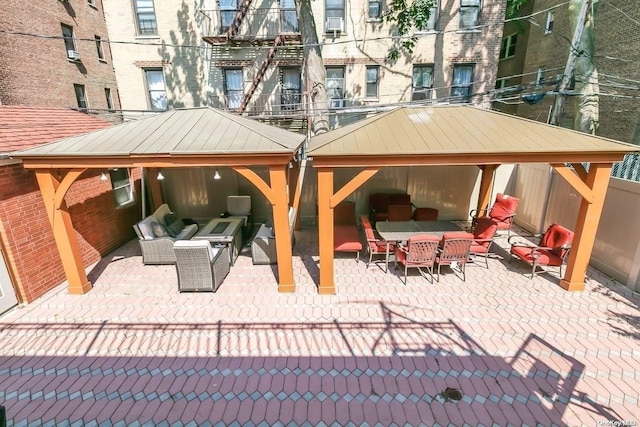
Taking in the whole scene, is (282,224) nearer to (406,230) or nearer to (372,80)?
(406,230)

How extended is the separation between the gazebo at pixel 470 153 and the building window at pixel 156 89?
1122 cm

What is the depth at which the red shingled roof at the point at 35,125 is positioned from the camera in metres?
5.84

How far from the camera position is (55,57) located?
15.4 m

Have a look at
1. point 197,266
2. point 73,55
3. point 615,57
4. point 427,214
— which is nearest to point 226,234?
point 197,266

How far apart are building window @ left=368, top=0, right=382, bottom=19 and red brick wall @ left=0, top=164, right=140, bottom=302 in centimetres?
1200

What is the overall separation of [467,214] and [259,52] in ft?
36.0

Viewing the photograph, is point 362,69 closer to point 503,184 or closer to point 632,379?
point 503,184

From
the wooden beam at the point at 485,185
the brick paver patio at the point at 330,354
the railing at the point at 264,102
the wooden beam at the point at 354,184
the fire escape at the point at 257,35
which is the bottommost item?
the brick paver patio at the point at 330,354

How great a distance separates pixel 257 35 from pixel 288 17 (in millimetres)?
1526

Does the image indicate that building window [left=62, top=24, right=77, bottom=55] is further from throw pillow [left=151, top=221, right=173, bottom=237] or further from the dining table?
the dining table

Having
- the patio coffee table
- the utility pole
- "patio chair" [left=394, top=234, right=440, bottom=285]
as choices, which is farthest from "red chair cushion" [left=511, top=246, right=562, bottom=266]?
the patio coffee table

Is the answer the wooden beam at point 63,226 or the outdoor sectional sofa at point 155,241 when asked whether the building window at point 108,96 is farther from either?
the wooden beam at point 63,226

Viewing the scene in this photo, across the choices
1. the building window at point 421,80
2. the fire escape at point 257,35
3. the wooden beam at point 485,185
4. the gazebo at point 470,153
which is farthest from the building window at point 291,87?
the wooden beam at point 485,185

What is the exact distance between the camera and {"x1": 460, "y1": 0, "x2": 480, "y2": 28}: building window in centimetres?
1207
